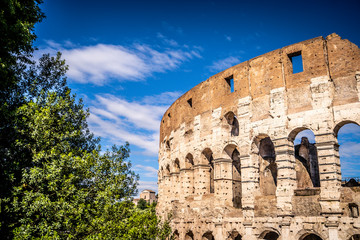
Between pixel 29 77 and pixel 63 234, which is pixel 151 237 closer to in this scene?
pixel 63 234

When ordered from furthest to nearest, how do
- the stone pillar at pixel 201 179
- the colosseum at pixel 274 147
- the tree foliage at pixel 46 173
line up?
the stone pillar at pixel 201 179
the colosseum at pixel 274 147
the tree foliage at pixel 46 173

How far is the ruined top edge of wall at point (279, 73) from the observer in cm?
1130

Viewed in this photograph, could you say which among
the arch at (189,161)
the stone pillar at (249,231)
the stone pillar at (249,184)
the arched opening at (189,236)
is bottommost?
the arched opening at (189,236)

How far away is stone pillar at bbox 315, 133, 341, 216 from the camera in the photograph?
10.4 meters

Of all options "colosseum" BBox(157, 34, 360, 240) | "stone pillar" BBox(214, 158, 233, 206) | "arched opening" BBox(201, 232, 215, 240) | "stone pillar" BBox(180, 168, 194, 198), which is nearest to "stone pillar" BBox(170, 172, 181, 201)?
"colosseum" BBox(157, 34, 360, 240)

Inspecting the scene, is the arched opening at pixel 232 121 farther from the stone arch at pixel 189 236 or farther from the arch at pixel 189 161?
the stone arch at pixel 189 236

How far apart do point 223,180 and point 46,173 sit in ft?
26.9

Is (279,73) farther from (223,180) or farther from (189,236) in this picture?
(189,236)

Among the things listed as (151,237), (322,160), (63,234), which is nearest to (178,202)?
(151,237)

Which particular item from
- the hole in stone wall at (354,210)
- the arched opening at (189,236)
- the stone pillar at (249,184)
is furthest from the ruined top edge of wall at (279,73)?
the arched opening at (189,236)

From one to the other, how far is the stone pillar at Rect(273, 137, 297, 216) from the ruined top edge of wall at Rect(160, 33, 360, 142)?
1.42 m

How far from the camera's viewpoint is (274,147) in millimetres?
12945

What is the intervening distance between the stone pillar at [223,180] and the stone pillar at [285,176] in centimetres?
287

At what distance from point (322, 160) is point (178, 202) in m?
8.65
